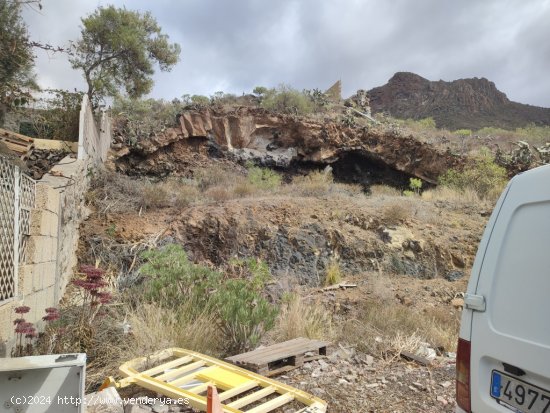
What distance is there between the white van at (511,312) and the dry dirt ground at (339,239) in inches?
185

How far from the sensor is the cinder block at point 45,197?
5.86 metres

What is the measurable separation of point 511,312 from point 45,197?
222 inches

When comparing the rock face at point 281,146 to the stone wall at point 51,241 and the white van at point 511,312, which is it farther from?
the white van at point 511,312

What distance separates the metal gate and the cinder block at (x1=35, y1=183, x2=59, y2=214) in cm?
52

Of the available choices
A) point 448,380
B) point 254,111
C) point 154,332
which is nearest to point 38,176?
point 154,332

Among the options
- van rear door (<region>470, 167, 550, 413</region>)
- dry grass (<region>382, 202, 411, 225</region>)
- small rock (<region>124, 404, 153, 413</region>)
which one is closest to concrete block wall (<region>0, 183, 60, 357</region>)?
small rock (<region>124, 404, 153, 413</region>)

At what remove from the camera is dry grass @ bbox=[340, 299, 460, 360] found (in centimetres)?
616

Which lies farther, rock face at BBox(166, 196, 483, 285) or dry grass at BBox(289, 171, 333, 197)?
dry grass at BBox(289, 171, 333, 197)

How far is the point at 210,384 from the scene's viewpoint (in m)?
3.86

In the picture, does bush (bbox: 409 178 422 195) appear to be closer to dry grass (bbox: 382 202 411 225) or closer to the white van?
dry grass (bbox: 382 202 411 225)

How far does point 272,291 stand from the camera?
9.30 metres

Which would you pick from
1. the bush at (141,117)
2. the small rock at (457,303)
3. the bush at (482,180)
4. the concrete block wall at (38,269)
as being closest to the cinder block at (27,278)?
the concrete block wall at (38,269)

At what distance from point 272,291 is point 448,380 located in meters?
4.60

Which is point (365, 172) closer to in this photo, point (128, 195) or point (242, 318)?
point (128, 195)
